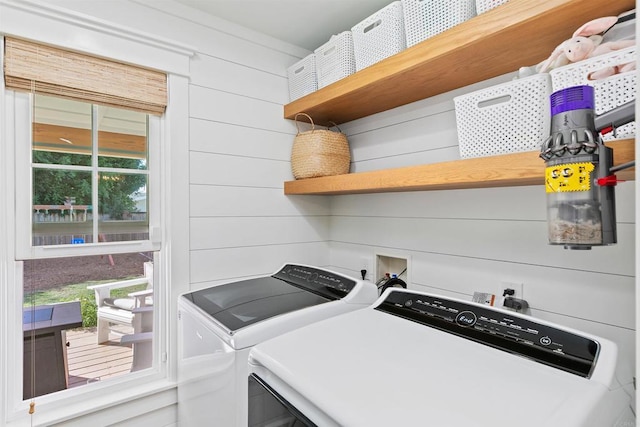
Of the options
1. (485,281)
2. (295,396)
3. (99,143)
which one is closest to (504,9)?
(485,281)

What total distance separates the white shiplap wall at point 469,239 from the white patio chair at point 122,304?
3.72ft

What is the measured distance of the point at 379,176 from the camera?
1570 millimetres

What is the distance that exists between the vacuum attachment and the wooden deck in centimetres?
191

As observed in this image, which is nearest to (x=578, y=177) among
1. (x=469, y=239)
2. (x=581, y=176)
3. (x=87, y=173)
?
(x=581, y=176)

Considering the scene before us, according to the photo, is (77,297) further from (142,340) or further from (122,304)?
(142,340)

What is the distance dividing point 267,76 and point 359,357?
68.2 inches

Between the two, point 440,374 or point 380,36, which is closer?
point 440,374

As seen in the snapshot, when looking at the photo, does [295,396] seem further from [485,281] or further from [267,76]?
[267,76]

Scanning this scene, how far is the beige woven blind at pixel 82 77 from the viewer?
1.38 meters

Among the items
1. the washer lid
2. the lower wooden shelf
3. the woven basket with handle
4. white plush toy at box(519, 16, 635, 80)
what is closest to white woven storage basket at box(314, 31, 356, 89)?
the woven basket with handle

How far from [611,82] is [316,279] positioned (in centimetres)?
129

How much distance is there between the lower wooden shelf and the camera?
99 centimetres

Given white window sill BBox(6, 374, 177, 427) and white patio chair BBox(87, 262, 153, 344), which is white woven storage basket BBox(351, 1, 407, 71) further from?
white window sill BBox(6, 374, 177, 427)

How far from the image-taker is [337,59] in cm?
176
